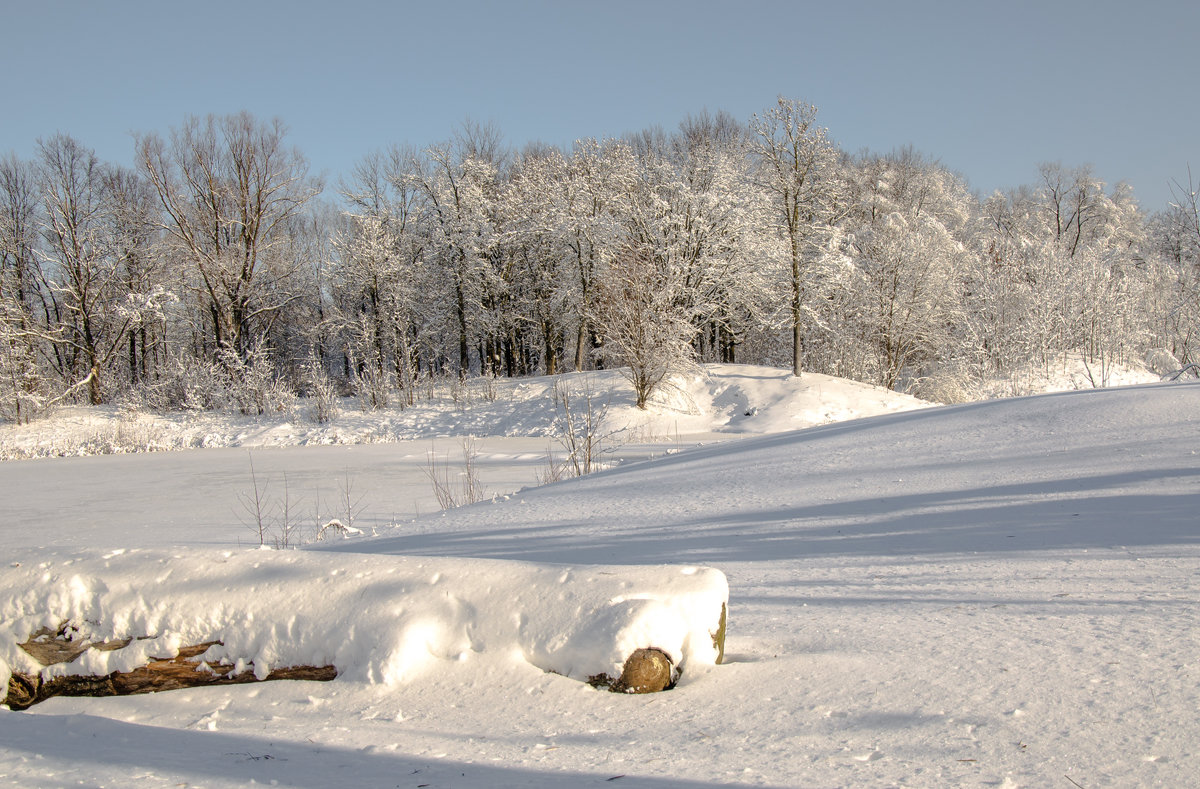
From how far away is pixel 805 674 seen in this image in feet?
7.66

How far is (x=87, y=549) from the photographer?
10.1 ft

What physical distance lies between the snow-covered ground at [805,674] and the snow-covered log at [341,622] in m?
0.02

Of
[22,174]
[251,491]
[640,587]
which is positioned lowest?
[251,491]

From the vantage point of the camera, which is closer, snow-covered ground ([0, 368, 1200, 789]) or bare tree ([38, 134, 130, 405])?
snow-covered ground ([0, 368, 1200, 789])

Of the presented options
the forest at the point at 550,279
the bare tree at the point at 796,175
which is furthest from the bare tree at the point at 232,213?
the bare tree at the point at 796,175

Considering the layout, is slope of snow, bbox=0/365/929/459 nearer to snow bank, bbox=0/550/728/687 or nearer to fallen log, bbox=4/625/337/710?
snow bank, bbox=0/550/728/687

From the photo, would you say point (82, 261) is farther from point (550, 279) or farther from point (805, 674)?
point (805, 674)

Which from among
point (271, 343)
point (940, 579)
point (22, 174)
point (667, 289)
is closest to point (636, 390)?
point (667, 289)

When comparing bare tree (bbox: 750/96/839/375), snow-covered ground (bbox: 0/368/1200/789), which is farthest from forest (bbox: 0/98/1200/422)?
snow-covered ground (bbox: 0/368/1200/789)

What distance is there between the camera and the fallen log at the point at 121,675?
2.58 metres

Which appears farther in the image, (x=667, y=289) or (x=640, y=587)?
(x=667, y=289)

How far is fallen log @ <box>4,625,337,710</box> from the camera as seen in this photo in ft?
8.47

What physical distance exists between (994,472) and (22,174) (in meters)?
37.2

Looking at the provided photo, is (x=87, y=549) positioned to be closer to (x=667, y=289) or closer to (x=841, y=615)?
(x=841, y=615)
